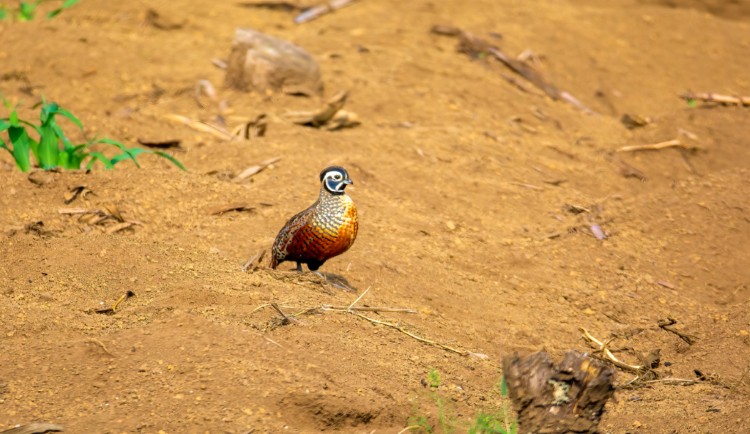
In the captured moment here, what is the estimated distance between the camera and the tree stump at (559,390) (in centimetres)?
346

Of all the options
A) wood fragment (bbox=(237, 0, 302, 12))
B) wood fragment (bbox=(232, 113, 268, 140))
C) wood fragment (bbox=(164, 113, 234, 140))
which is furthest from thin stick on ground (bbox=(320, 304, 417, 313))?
A: wood fragment (bbox=(237, 0, 302, 12))

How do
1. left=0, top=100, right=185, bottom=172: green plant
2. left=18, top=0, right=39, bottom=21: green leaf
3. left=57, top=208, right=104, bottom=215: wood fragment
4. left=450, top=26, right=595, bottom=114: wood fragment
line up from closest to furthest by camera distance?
left=57, top=208, right=104, bottom=215: wood fragment
left=0, top=100, right=185, bottom=172: green plant
left=450, top=26, right=595, bottom=114: wood fragment
left=18, top=0, right=39, bottom=21: green leaf

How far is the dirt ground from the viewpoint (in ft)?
13.2

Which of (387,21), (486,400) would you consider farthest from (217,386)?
(387,21)

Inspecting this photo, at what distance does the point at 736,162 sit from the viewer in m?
8.34

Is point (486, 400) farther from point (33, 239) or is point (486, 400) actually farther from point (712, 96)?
point (712, 96)

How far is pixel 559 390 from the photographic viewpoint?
11.5 feet

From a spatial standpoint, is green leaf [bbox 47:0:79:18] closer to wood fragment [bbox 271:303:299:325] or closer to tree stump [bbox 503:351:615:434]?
wood fragment [bbox 271:303:299:325]

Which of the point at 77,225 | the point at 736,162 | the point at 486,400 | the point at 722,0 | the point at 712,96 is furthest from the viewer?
the point at 722,0

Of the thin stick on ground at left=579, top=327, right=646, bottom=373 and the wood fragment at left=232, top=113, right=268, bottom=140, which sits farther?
the wood fragment at left=232, top=113, right=268, bottom=140

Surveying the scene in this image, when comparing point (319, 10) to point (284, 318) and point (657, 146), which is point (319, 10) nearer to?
point (657, 146)

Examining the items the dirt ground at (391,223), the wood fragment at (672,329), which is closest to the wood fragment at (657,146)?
the dirt ground at (391,223)

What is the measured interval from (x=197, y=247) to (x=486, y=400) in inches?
78.9

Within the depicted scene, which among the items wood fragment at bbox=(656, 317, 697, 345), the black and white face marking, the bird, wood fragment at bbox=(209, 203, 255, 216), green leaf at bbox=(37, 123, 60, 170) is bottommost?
wood fragment at bbox=(656, 317, 697, 345)
